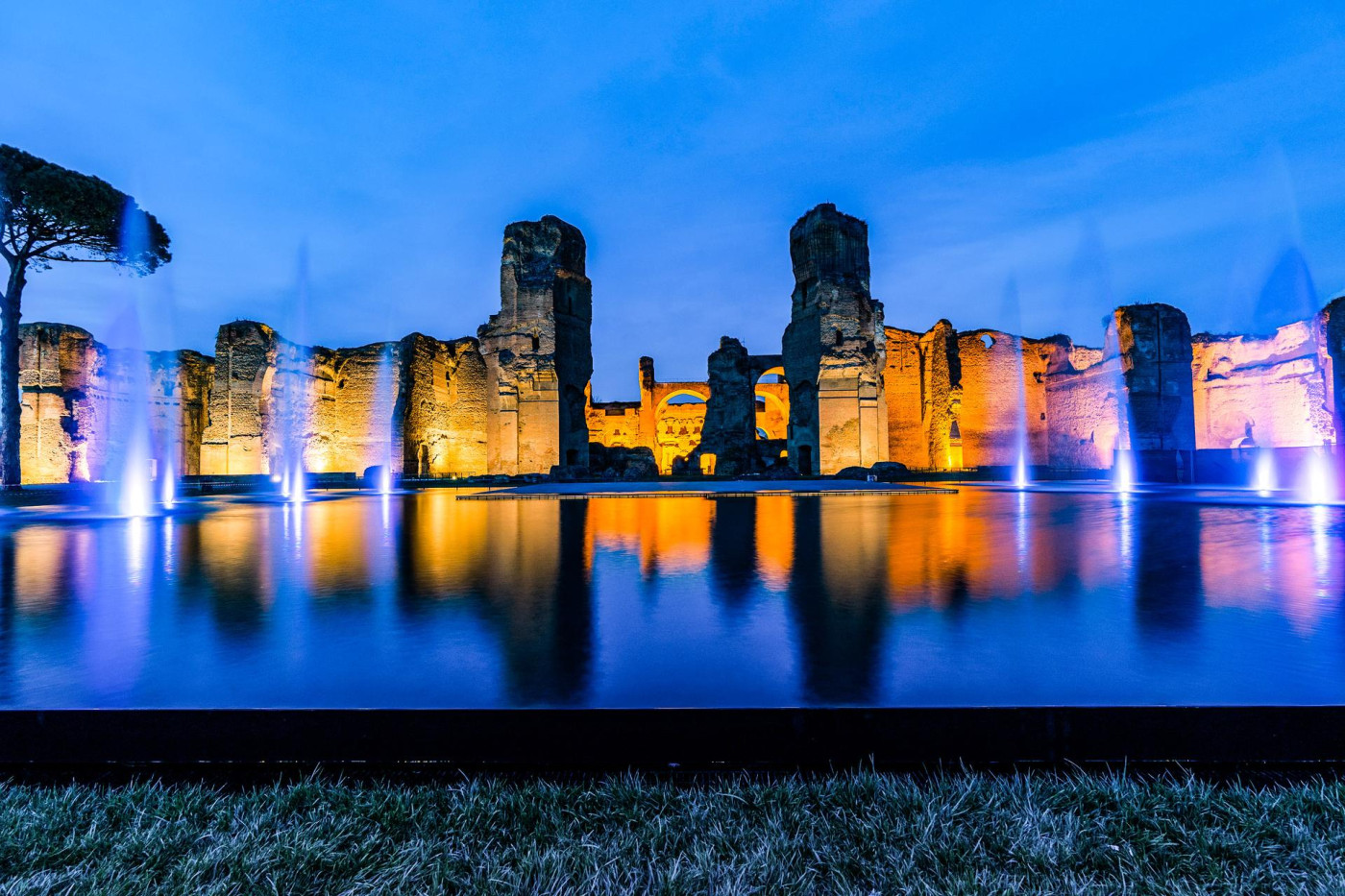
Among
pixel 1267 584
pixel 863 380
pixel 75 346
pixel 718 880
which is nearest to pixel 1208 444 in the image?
pixel 863 380

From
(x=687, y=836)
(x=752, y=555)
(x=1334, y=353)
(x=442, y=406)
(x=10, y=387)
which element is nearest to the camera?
(x=687, y=836)

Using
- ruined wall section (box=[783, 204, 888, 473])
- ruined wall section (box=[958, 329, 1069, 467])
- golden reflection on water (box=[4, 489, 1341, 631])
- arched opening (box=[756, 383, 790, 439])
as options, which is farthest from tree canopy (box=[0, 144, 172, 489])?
ruined wall section (box=[958, 329, 1069, 467])

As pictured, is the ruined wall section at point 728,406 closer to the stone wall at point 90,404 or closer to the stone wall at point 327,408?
the stone wall at point 327,408

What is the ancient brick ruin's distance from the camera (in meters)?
18.3

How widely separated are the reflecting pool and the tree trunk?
10045mm

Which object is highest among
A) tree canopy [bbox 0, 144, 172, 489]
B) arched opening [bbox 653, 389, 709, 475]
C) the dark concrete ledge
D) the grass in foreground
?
tree canopy [bbox 0, 144, 172, 489]

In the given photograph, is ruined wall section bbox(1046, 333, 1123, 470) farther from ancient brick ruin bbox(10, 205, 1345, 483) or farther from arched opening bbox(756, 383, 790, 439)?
arched opening bbox(756, 383, 790, 439)

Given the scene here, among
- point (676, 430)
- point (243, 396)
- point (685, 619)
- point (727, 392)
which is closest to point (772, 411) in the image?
point (676, 430)

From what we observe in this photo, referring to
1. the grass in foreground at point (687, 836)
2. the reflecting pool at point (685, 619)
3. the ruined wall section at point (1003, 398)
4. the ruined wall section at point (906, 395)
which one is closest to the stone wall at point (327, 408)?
the reflecting pool at point (685, 619)

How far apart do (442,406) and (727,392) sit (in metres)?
9.92

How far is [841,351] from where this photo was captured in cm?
1808

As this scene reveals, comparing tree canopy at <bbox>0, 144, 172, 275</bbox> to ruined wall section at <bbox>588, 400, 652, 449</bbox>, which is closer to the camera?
tree canopy at <bbox>0, 144, 172, 275</bbox>

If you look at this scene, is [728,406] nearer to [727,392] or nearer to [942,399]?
[727,392]

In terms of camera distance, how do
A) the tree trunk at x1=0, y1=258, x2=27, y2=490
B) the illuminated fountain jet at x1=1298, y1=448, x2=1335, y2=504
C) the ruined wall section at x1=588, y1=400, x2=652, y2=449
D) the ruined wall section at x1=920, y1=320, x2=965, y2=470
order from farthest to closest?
the ruined wall section at x1=588, y1=400, x2=652, y2=449 < the ruined wall section at x1=920, y1=320, x2=965, y2=470 < the tree trunk at x1=0, y1=258, x2=27, y2=490 < the illuminated fountain jet at x1=1298, y1=448, x2=1335, y2=504
